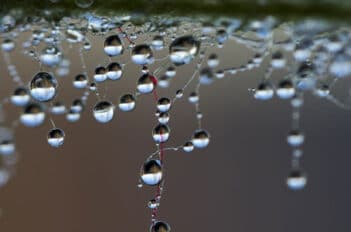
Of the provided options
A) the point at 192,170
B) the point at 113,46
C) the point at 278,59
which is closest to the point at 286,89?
the point at 278,59

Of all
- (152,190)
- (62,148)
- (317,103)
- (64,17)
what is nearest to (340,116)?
(317,103)

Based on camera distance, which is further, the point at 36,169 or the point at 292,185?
the point at 36,169

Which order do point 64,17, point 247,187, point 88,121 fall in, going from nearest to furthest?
point 64,17 → point 88,121 → point 247,187

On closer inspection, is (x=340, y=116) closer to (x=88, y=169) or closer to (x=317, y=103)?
(x=317, y=103)

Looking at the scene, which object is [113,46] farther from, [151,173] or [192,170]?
[192,170]

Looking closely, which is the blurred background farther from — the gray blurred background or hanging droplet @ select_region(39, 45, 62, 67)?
hanging droplet @ select_region(39, 45, 62, 67)

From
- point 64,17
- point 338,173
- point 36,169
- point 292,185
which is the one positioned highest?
point 64,17
